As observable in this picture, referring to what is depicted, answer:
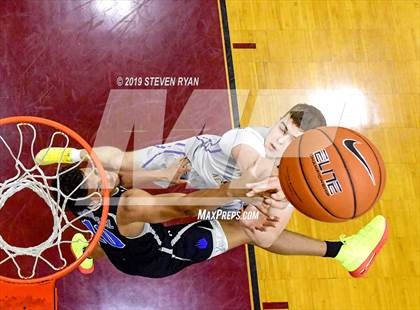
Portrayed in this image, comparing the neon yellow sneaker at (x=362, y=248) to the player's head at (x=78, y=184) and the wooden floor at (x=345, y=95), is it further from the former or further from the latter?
the player's head at (x=78, y=184)

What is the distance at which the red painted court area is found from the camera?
338cm

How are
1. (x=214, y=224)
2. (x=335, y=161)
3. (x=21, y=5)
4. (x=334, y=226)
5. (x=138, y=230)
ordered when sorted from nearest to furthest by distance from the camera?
1. (x=335, y=161)
2. (x=138, y=230)
3. (x=214, y=224)
4. (x=334, y=226)
5. (x=21, y=5)

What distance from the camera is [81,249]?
3.22m

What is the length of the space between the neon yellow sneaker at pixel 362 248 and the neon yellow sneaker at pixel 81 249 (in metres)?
1.41

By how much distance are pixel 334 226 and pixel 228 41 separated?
1.42 m

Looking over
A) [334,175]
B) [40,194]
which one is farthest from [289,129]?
[40,194]

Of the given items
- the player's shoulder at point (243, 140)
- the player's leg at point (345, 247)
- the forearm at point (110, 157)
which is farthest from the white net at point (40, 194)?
the player's leg at point (345, 247)

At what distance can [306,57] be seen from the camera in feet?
13.3

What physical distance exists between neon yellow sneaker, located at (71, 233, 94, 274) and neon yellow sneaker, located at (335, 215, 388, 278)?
1.41 meters

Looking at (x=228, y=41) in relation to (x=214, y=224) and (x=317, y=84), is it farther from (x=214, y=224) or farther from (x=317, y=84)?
(x=214, y=224)

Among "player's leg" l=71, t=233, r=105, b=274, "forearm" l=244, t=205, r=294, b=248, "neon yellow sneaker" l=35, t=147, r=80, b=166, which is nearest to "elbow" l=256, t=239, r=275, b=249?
"forearm" l=244, t=205, r=294, b=248

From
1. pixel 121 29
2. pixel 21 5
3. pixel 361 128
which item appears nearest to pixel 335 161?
pixel 361 128

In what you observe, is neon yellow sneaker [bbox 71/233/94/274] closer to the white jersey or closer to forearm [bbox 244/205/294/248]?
the white jersey

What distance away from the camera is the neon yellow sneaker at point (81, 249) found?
319cm
